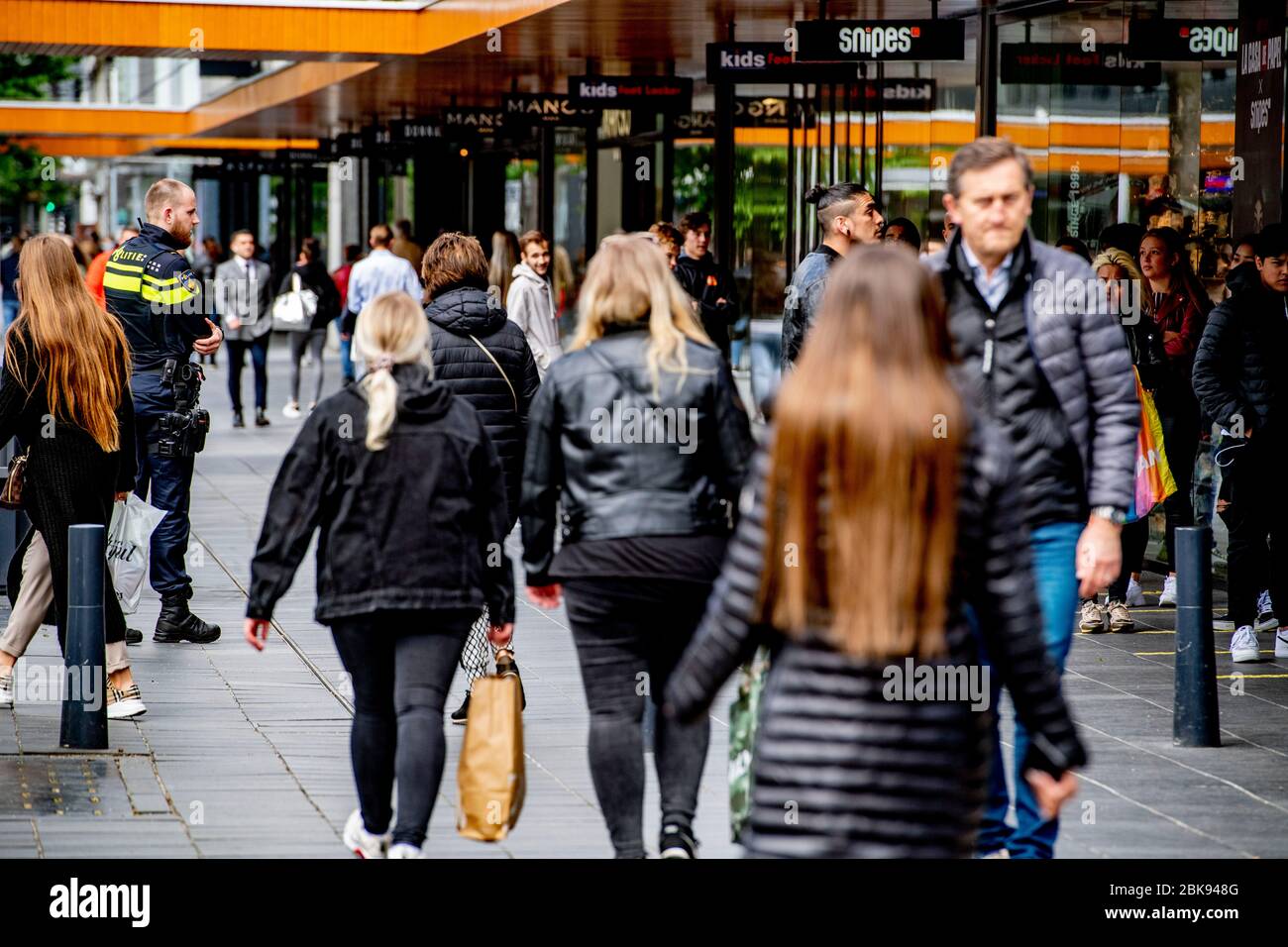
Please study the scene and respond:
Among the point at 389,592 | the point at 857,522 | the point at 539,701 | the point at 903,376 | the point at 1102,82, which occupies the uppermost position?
the point at 1102,82

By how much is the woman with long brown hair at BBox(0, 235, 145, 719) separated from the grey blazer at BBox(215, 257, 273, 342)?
12.8 meters

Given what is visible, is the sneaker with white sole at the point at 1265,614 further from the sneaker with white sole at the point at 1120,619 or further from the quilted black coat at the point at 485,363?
the quilted black coat at the point at 485,363

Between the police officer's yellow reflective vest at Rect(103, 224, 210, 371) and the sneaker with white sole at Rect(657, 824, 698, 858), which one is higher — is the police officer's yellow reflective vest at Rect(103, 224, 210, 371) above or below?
above

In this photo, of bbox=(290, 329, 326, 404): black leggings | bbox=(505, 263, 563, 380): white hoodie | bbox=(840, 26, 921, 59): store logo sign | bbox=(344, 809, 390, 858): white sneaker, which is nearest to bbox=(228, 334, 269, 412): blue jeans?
bbox=(290, 329, 326, 404): black leggings

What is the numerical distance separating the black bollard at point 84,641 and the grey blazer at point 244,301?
13374mm

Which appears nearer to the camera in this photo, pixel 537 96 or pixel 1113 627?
pixel 1113 627

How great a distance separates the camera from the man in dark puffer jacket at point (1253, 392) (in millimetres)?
9164

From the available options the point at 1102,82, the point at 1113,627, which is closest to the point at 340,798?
the point at 1113,627

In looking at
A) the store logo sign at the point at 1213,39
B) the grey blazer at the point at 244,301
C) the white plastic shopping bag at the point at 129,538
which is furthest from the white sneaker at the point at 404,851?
the grey blazer at the point at 244,301

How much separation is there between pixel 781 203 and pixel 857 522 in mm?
16913

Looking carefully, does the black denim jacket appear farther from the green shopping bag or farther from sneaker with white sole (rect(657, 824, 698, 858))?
the green shopping bag

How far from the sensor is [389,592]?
5504mm

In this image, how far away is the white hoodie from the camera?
12.7m
